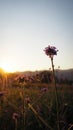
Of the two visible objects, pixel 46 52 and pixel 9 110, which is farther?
pixel 9 110

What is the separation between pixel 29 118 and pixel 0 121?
0.55 m

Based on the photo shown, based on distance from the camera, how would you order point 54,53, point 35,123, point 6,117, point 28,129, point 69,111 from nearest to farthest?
point 54,53 → point 28,129 → point 35,123 → point 6,117 → point 69,111

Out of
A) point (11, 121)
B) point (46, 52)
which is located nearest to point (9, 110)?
point (11, 121)

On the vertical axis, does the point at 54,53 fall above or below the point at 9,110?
above

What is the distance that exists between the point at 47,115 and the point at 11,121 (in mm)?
694

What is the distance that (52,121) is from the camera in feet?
15.9

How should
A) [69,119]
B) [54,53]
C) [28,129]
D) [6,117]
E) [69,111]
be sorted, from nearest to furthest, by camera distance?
[54,53], [28,129], [6,117], [69,119], [69,111]

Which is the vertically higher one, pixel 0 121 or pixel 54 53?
pixel 54 53

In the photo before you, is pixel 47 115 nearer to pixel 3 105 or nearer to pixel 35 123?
pixel 35 123

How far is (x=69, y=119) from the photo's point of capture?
5.37m

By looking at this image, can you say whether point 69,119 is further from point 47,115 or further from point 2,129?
point 2,129

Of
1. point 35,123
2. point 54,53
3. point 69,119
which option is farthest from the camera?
point 69,119

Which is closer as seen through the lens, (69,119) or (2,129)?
(2,129)

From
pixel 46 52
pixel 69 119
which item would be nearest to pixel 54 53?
pixel 46 52
